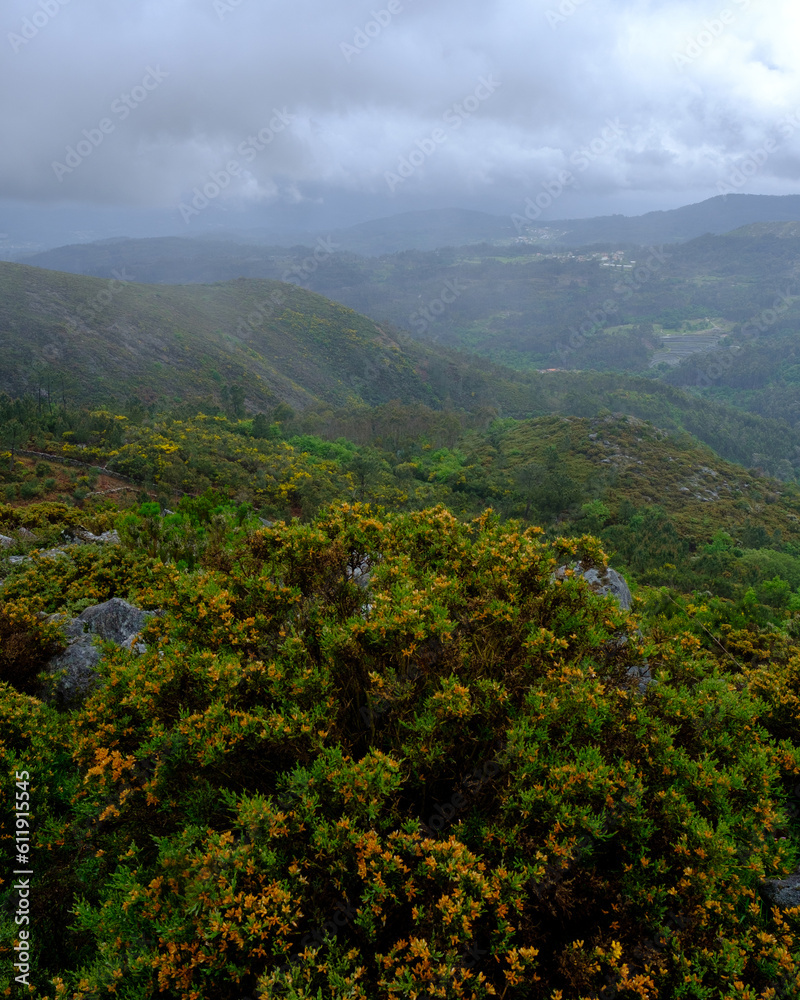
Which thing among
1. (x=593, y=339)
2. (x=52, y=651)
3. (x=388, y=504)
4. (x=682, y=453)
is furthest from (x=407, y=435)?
(x=593, y=339)

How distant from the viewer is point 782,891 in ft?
11.2

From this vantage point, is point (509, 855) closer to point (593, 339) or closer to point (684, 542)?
point (684, 542)

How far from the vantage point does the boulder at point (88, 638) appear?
595 centimetres

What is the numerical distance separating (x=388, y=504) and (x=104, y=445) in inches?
544

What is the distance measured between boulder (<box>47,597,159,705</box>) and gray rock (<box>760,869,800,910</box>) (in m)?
5.75

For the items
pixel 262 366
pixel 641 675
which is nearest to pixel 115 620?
pixel 641 675

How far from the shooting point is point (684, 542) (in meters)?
29.4

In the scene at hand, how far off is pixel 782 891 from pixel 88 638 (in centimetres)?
696

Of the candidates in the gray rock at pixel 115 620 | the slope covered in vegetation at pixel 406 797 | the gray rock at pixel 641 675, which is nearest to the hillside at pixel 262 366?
the gray rock at pixel 115 620

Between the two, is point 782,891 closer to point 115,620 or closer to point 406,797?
point 406,797

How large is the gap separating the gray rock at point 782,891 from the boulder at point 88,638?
575 cm

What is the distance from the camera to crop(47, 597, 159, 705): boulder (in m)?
5.95

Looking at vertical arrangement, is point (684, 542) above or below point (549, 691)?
below

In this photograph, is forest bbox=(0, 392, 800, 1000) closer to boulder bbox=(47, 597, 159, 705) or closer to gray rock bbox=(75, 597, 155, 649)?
boulder bbox=(47, 597, 159, 705)
